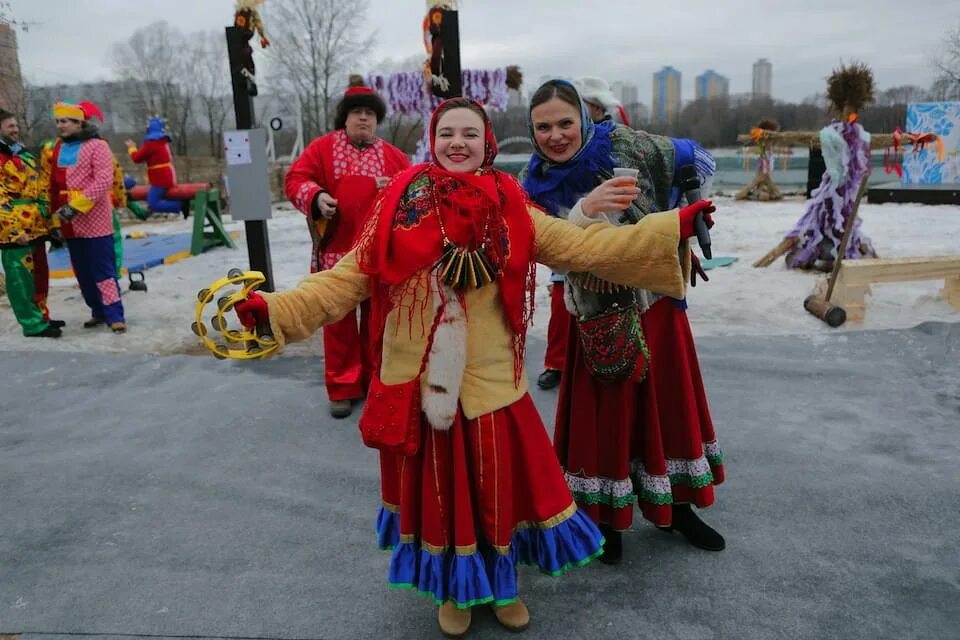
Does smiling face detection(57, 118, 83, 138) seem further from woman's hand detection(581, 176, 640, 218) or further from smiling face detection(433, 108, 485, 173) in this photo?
woman's hand detection(581, 176, 640, 218)

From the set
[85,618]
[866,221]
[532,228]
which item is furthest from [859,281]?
[866,221]

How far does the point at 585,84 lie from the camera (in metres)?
2.88

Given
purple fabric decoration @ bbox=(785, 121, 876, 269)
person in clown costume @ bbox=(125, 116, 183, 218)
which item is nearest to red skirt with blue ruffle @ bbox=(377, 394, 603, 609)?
purple fabric decoration @ bbox=(785, 121, 876, 269)

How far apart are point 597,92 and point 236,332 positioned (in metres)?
1.79

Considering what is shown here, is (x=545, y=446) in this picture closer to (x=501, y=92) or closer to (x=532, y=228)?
(x=532, y=228)

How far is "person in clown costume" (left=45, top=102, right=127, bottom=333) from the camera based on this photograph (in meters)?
5.61

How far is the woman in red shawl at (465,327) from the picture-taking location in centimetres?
192

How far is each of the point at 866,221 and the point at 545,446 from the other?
427 inches

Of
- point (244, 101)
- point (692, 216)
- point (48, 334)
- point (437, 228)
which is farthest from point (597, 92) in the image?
point (48, 334)

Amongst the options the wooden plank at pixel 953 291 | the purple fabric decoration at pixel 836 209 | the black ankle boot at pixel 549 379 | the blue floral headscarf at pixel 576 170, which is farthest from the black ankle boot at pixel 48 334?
the wooden plank at pixel 953 291

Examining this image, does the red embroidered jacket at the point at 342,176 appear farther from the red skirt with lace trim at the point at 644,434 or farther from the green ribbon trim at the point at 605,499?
the green ribbon trim at the point at 605,499

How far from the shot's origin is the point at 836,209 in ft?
23.5

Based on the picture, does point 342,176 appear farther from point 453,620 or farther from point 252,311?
point 453,620

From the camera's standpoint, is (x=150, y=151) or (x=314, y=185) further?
(x=150, y=151)
